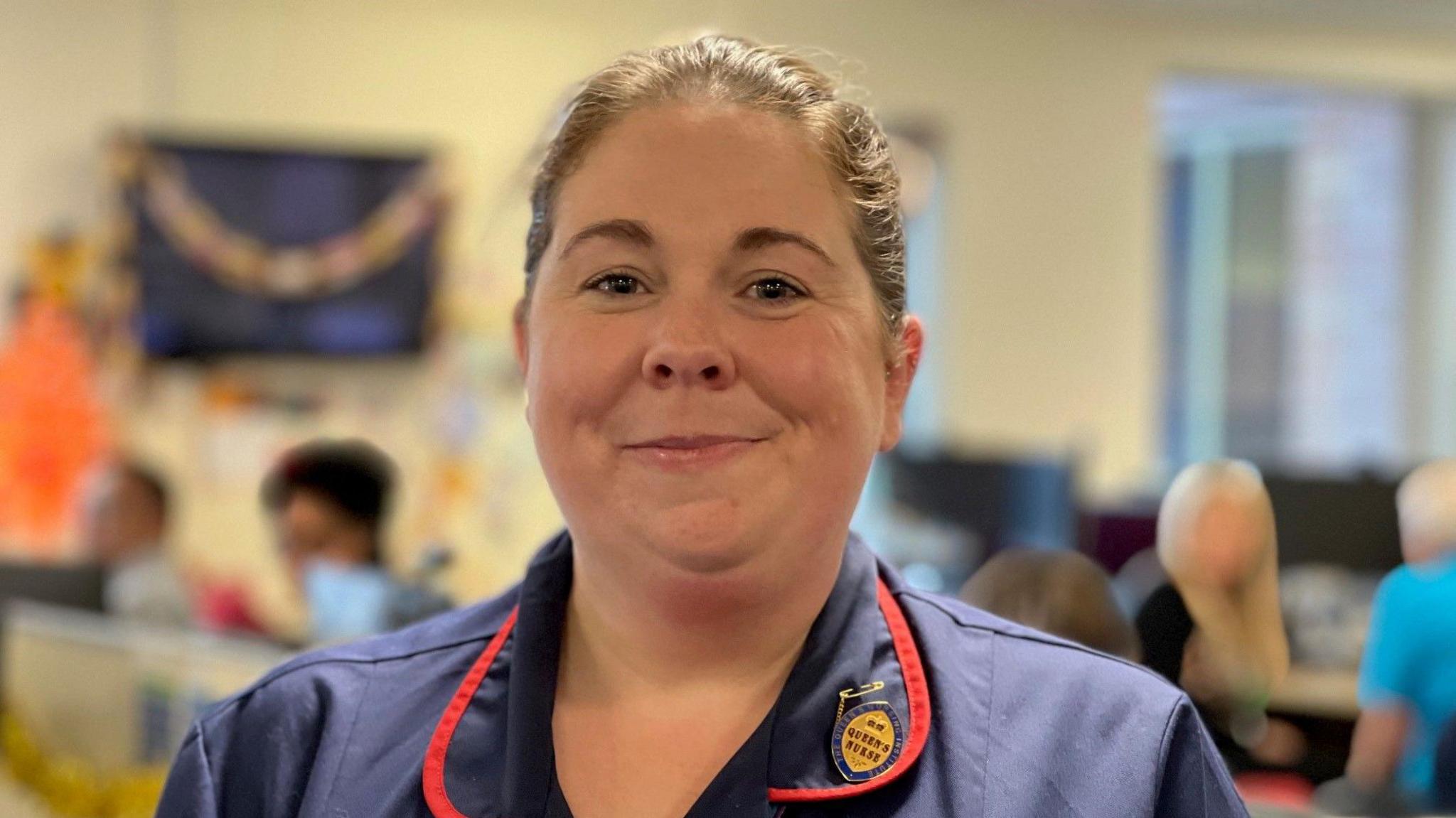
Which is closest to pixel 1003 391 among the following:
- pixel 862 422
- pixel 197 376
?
pixel 197 376

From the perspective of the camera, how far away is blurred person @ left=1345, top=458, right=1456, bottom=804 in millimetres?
1537

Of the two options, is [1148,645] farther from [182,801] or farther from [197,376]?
[197,376]

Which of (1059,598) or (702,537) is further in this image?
(1059,598)

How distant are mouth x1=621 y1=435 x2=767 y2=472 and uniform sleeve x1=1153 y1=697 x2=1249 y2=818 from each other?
32 centimetres

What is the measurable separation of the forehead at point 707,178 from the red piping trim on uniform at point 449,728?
29cm

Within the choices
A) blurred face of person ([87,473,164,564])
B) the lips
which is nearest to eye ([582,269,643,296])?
A: the lips

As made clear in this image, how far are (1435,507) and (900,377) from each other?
1.88ft

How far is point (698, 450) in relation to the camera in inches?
38.6

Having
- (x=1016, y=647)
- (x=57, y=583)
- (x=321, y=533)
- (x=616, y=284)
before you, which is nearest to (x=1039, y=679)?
(x=1016, y=647)

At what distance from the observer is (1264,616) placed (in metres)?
1.33

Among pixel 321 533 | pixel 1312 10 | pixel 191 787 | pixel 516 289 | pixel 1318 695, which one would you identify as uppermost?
pixel 1312 10

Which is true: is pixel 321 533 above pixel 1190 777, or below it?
below

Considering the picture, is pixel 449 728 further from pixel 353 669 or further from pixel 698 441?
pixel 698 441

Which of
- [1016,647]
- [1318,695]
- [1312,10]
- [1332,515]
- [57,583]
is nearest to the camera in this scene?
[1016,647]
